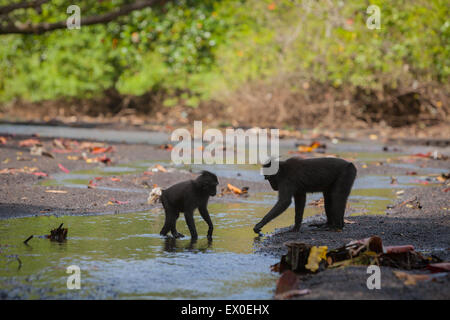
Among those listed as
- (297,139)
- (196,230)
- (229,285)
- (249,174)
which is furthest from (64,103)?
(229,285)

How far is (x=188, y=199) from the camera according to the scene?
22.2ft

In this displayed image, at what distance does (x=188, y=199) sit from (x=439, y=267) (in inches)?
103

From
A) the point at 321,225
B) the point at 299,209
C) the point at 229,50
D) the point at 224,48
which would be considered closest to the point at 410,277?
the point at 299,209

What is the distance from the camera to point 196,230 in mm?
7004

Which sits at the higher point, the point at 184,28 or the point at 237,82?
the point at 184,28

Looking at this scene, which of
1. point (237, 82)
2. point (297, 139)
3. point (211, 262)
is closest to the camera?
point (211, 262)

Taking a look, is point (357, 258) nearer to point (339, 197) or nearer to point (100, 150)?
point (339, 197)

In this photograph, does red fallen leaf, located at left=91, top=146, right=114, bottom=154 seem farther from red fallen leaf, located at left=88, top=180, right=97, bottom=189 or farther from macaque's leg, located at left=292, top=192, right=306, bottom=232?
macaque's leg, located at left=292, top=192, right=306, bottom=232

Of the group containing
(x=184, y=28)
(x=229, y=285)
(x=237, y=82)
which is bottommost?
(x=229, y=285)

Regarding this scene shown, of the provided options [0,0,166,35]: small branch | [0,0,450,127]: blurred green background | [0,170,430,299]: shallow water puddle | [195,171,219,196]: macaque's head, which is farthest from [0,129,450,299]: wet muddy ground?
[0,0,450,127]: blurred green background

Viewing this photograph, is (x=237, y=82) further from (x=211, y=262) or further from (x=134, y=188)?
(x=211, y=262)

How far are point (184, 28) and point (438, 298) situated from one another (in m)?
15.5

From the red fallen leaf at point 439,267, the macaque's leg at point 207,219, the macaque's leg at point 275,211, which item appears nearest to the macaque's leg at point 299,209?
the macaque's leg at point 275,211

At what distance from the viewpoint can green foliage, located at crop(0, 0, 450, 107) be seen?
739 inches
